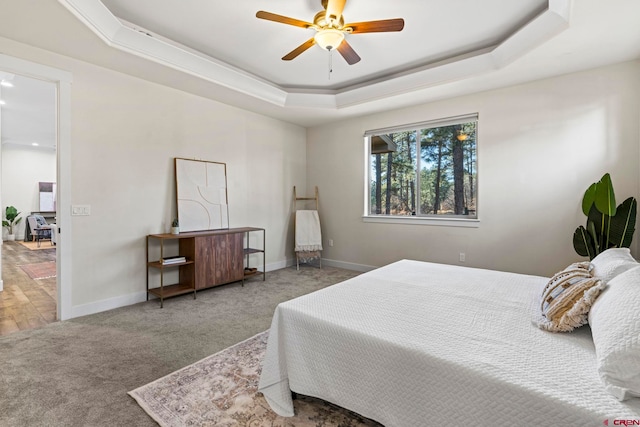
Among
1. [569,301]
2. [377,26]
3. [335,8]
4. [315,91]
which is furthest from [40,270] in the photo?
[569,301]

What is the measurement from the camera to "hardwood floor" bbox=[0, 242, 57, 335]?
2.94m

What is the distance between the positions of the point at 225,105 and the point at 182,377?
3.66 metres

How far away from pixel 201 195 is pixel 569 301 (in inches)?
155

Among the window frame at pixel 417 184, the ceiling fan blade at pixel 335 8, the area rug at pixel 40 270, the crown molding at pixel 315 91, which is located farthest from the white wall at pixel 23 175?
the ceiling fan blade at pixel 335 8

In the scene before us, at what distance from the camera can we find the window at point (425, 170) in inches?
167

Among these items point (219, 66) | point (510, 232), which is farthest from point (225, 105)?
point (510, 232)

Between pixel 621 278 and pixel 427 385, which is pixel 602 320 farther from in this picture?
pixel 427 385

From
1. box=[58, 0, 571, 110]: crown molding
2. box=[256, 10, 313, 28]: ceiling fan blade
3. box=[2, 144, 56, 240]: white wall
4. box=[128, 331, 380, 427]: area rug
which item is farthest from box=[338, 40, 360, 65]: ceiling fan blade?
box=[2, 144, 56, 240]: white wall

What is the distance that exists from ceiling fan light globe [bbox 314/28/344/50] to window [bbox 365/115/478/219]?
7.72 ft

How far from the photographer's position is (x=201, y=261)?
12.4 ft

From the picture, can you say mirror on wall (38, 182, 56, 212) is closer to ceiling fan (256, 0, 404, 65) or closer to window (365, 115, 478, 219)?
window (365, 115, 478, 219)

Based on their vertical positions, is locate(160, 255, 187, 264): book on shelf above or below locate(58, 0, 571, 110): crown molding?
below

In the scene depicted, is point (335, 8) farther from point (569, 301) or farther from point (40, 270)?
point (40, 270)

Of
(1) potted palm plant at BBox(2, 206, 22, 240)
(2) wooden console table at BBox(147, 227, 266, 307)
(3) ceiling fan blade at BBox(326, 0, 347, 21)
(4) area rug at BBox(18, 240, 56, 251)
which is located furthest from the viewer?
(1) potted palm plant at BBox(2, 206, 22, 240)
